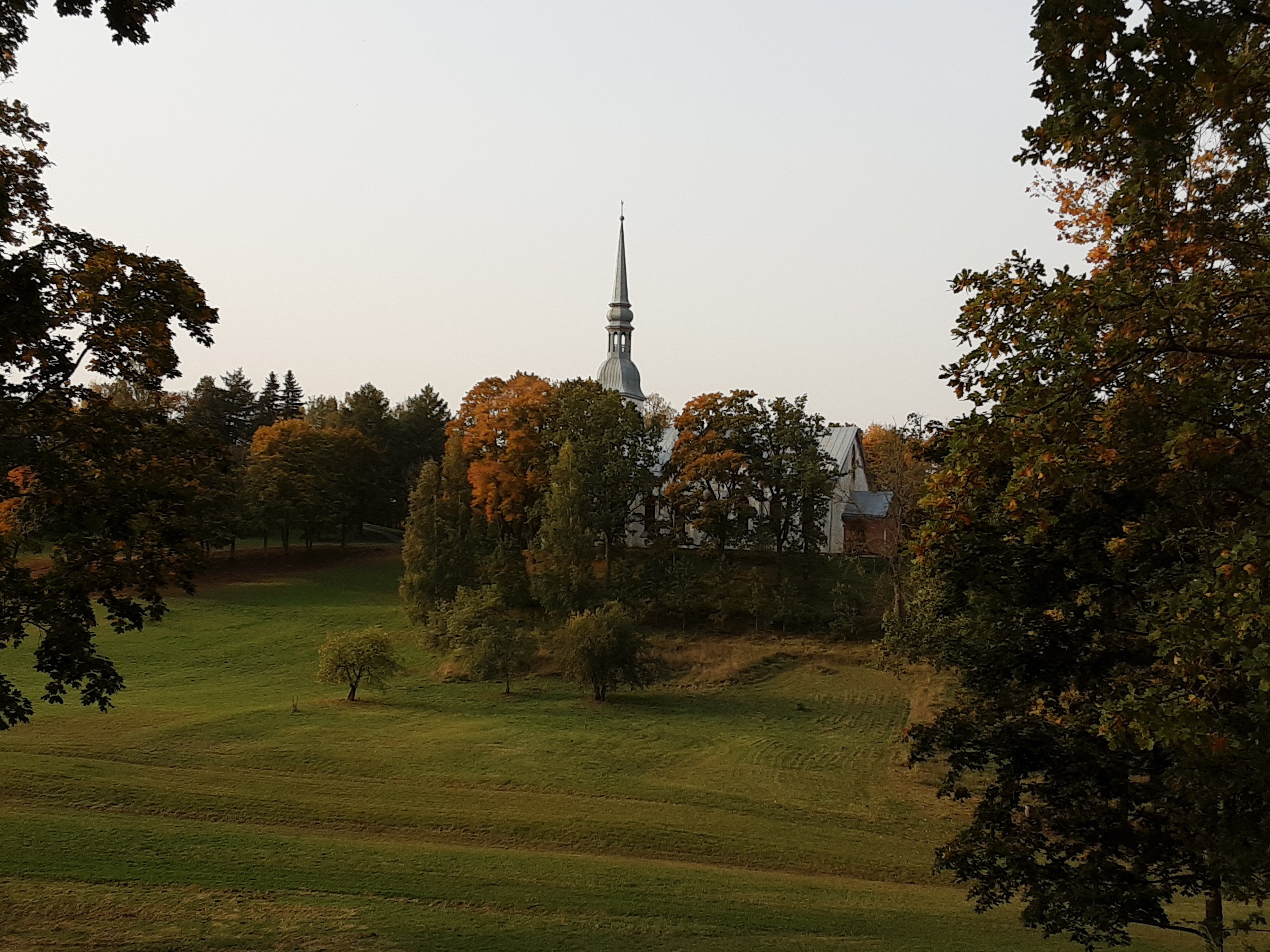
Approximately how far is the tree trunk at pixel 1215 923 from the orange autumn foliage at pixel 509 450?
134 feet

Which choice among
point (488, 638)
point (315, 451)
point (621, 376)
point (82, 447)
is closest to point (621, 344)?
point (621, 376)

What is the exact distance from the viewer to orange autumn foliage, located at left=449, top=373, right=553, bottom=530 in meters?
51.0

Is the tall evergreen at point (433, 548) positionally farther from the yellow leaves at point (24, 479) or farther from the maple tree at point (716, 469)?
the yellow leaves at point (24, 479)

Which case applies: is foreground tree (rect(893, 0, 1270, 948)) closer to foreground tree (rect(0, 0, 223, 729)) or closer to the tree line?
foreground tree (rect(0, 0, 223, 729))

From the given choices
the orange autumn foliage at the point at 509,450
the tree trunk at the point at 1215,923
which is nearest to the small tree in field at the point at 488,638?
the orange autumn foliage at the point at 509,450

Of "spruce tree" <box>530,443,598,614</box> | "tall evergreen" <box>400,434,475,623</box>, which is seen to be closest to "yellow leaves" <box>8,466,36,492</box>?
"spruce tree" <box>530,443,598,614</box>

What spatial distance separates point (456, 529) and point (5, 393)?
3546 cm

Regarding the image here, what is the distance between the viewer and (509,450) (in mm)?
51656

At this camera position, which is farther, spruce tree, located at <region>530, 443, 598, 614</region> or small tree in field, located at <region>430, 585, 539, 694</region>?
spruce tree, located at <region>530, 443, 598, 614</region>

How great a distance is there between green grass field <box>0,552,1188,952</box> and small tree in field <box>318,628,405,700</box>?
0.86 meters

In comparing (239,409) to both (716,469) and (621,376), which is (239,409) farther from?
(716,469)

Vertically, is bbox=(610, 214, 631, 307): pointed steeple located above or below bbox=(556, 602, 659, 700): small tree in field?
above

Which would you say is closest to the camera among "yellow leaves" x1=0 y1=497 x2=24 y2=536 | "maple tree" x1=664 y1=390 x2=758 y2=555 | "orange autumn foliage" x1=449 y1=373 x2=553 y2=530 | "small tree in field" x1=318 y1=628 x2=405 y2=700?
"yellow leaves" x1=0 y1=497 x2=24 y2=536

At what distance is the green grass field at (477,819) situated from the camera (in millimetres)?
13688
